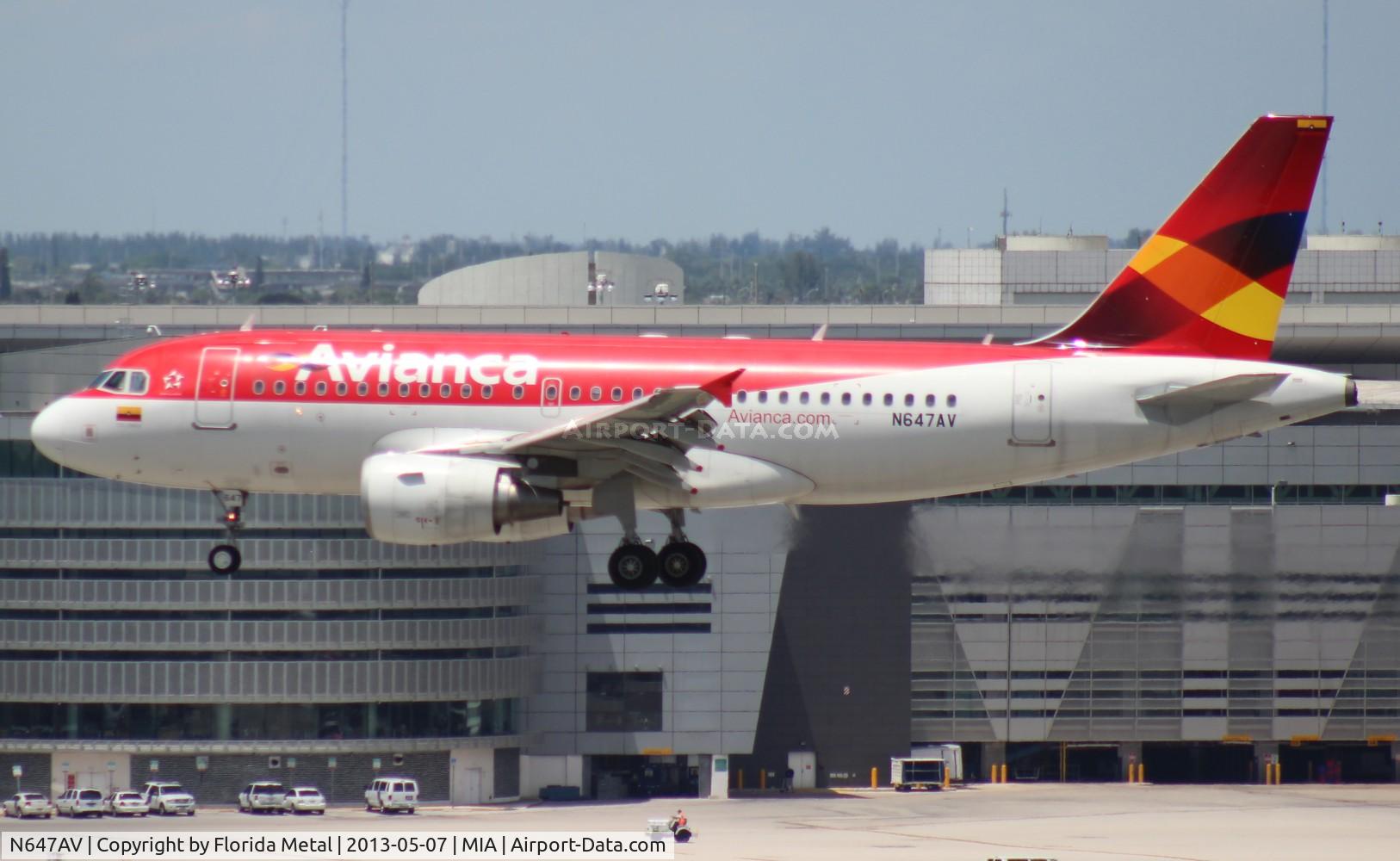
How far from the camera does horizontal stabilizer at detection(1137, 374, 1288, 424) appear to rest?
4609cm

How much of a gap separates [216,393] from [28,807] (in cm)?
4363

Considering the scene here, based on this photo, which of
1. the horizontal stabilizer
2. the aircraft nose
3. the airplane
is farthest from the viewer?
the aircraft nose

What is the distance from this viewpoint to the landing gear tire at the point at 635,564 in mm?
46125

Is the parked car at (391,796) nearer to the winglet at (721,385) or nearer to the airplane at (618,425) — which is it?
the airplane at (618,425)

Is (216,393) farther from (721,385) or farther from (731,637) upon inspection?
(731,637)

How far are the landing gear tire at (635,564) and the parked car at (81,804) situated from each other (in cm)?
4487

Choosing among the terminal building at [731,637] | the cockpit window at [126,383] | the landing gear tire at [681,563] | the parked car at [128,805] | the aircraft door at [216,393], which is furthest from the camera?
the terminal building at [731,637]

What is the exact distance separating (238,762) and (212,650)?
508 cm

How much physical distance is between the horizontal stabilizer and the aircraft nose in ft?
79.9

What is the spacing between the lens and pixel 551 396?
45.5 metres

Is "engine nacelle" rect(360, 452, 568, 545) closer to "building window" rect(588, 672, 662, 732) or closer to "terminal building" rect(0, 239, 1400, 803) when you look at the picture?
"terminal building" rect(0, 239, 1400, 803)

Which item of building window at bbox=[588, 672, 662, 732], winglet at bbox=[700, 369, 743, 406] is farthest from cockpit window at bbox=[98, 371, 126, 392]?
building window at bbox=[588, 672, 662, 732]

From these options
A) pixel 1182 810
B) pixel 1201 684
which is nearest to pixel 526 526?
pixel 1182 810

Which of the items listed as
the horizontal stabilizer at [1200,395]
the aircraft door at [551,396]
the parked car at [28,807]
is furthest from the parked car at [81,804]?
the horizontal stabilizer at [1200,395]
